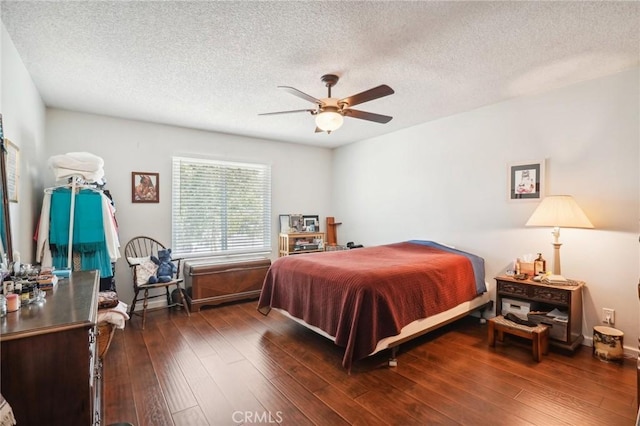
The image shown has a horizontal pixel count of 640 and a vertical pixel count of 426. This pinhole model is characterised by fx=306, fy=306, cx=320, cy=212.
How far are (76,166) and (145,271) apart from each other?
53.8 inches

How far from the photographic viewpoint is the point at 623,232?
2.64 meters

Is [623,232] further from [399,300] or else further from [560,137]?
[399,300]

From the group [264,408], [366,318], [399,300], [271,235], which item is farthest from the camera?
[271,235]

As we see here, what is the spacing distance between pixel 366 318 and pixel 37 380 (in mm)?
1836

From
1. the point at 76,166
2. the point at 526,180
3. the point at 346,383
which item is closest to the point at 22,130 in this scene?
the point at 76,166

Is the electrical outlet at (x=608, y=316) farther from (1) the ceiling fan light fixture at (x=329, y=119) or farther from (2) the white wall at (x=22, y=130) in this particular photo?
(2) the white wall at (x=22, y=130)

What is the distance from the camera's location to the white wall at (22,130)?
204 centimetres

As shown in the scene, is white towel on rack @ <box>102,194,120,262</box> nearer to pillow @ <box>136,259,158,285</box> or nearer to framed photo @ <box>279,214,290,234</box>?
pillow @ <box>136,259,158,285</box>

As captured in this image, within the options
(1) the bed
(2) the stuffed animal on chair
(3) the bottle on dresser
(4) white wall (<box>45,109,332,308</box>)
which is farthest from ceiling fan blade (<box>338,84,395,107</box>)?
(2) the stuffed animal on chair

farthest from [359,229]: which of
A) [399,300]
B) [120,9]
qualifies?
[120,9]

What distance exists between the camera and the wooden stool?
2.56 meters

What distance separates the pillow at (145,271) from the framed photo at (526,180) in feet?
13.7

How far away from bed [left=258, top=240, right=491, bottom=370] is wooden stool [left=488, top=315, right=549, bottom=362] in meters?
0.35

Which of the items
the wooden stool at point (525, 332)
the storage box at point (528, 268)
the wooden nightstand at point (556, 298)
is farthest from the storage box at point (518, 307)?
the storage box at point (528, 268)
